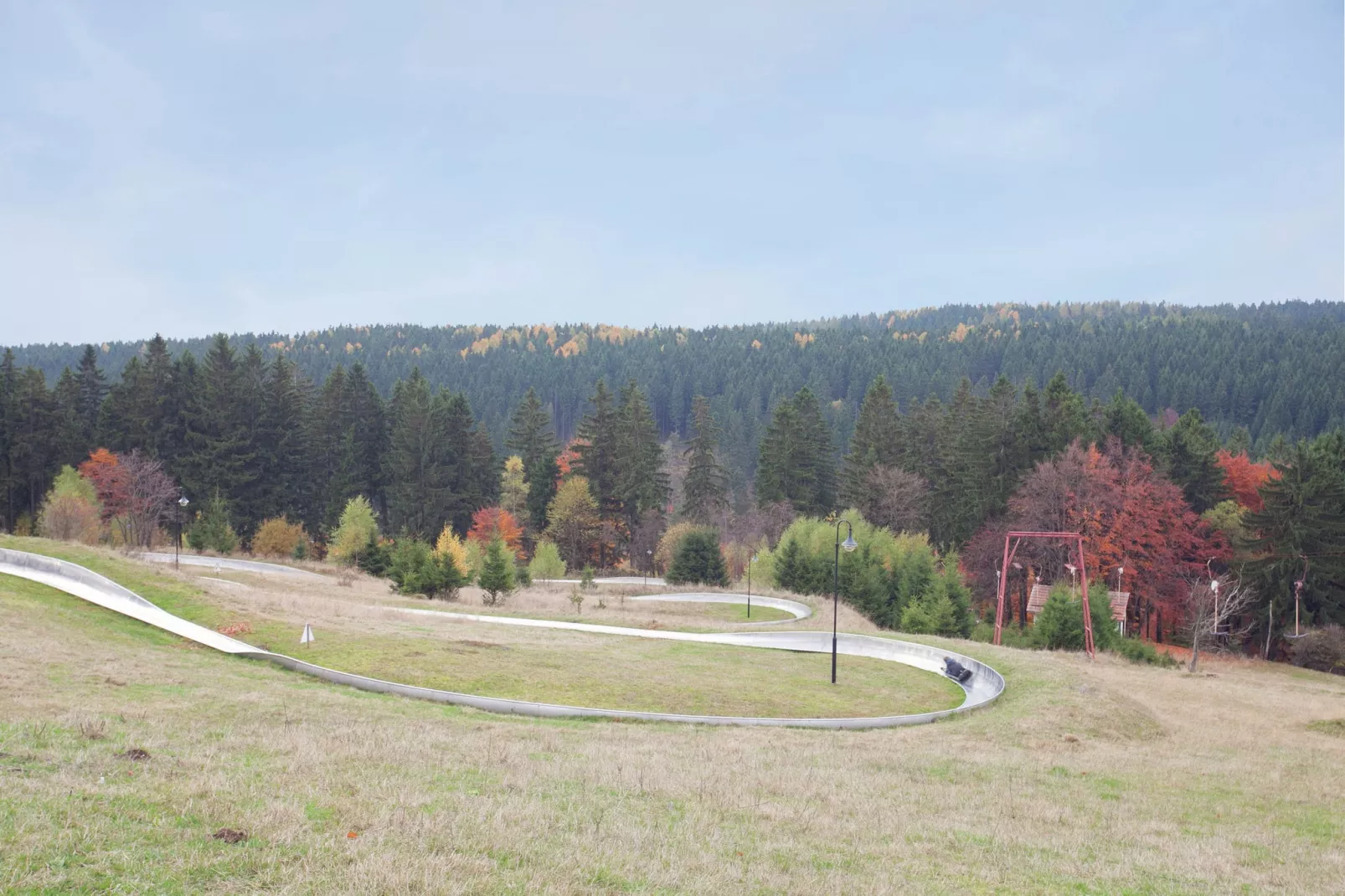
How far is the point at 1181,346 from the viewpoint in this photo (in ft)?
577

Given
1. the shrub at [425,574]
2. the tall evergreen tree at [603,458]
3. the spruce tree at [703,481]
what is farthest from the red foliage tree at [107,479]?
the spruce tree at [703,481]

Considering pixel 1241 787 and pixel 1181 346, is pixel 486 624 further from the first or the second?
pixel 1181 346

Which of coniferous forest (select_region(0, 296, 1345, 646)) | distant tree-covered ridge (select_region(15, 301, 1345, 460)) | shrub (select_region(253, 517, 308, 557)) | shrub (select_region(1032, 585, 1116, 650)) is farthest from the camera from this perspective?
distant tree-covered ridge (select_region(15, 301, 1345, 460))

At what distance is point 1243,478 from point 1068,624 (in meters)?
44.8

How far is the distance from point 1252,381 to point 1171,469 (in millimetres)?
99870

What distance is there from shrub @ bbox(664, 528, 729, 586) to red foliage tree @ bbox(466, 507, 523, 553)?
18.9 metres

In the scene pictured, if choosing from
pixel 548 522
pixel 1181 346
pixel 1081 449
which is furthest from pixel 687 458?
pixel 1181 346

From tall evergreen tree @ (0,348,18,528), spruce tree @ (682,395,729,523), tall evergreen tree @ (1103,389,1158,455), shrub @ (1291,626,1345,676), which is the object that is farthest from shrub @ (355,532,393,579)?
shrub @ (1291,626,1345,676)

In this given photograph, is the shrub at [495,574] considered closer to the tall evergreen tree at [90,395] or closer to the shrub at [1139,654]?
the shrub at [1139,654]

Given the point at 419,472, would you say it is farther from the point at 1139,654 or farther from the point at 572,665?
the point at 1139,654

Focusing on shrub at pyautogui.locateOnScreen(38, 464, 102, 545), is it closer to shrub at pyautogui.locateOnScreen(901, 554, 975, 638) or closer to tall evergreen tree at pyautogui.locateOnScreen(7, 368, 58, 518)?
tall evergreen tree at pyautogui.locateOnScreen(7, 368, 58, 518)

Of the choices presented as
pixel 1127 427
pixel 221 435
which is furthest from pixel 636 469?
pixel 1127 427

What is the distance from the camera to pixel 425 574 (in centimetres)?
4956

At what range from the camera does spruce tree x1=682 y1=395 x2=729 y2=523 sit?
3524 inches
